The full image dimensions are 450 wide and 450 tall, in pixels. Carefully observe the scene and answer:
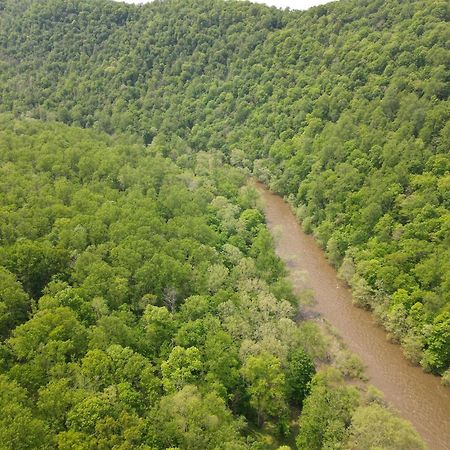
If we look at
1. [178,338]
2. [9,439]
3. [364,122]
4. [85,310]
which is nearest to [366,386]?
[178,338]

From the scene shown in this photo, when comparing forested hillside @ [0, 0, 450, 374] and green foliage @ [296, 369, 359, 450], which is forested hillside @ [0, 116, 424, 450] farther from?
forested hillside @ [0, 0, 450, 374]

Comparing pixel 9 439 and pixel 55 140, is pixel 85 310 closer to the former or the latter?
pixel 9 439

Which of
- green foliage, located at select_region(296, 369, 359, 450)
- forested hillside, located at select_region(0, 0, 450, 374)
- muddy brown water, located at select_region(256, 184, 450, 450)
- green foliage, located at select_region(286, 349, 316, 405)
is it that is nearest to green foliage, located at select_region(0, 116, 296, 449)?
green foliage, located at select_region(286, 349, 316, 405)

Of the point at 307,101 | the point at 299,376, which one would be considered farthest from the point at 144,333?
the point at 307,101

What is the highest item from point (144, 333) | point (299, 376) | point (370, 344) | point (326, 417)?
point (144, 333)

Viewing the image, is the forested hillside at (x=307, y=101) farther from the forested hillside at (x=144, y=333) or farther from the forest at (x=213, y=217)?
the forested hillside at (x=144, y=333)

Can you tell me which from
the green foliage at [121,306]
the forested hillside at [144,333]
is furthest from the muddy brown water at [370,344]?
the green foliage at [121,306]

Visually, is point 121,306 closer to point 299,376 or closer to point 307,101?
point 299,376
